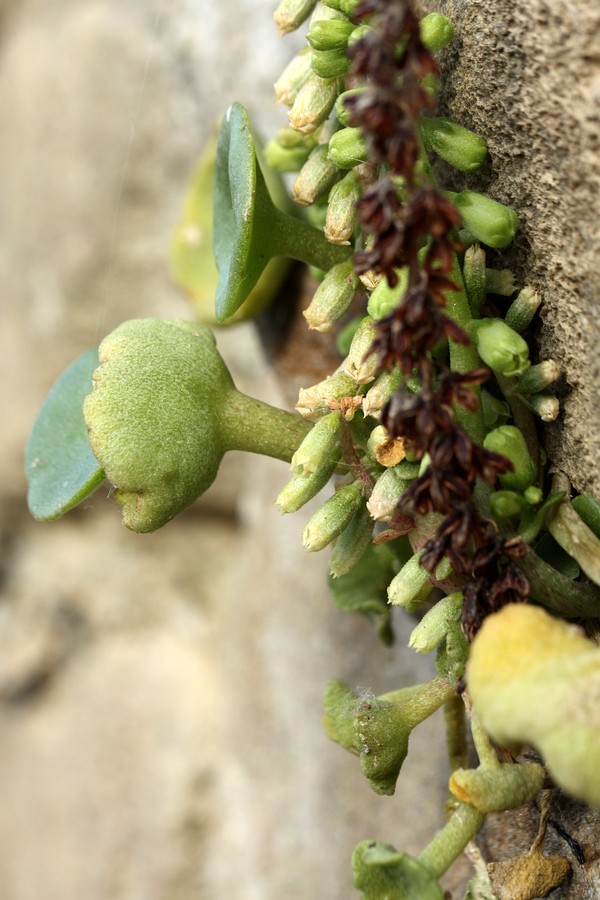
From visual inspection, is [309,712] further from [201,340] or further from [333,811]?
[201,340]

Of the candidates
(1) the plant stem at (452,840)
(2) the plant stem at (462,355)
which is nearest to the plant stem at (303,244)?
(2) the plant stem at (462,355)

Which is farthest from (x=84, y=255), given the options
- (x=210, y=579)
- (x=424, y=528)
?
(x=424, y=528)

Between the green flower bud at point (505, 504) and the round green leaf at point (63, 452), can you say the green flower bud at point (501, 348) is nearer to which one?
the green flower bud at point (505, 504)

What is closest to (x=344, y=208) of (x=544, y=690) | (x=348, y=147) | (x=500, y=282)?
(x=348, y=147)

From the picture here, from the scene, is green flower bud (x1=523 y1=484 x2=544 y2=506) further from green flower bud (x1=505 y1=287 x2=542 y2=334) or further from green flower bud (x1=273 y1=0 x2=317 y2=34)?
green flower bud (x1=273 y1=0 x2=317 y2=34)

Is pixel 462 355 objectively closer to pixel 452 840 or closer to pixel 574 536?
pixel 574 536
